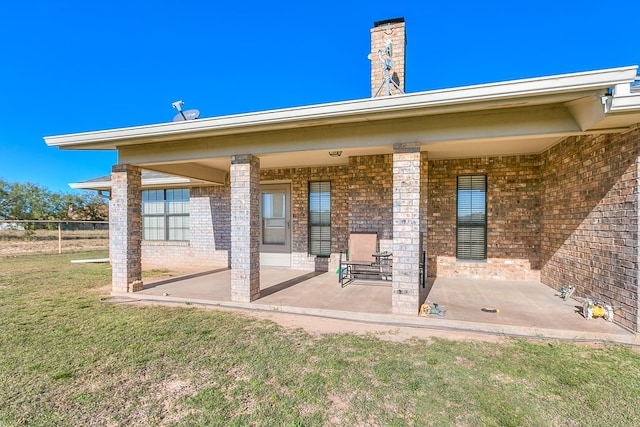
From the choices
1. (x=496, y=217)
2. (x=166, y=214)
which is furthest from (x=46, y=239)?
(x=496, y=217)

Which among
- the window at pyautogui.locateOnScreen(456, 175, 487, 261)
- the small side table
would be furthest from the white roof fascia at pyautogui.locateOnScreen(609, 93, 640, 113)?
the small side table

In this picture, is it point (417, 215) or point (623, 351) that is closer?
point (623, 351)

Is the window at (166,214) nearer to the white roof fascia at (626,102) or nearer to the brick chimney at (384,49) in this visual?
the brick chimney at (384,49)

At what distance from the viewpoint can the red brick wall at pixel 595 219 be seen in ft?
11.9

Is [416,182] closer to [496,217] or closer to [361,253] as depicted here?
[361,253]

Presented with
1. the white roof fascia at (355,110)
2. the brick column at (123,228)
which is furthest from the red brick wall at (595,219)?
the brick column at (123,228)

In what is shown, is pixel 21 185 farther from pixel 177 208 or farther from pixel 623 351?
pixel 623 351

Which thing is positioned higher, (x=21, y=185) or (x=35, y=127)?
(x=35, y=127)

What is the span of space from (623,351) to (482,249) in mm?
3614

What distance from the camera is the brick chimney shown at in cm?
681

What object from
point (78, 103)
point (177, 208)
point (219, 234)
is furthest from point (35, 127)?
point (219, 234)

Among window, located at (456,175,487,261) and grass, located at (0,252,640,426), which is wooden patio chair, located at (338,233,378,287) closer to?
window, located at (456,175,487,261)

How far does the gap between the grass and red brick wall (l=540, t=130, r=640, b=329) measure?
113cm

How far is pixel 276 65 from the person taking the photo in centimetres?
1480
